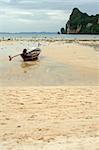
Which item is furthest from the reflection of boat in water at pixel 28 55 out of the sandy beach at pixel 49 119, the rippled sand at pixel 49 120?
the rippled sand at pixel 49 120

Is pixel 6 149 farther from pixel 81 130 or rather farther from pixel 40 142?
pixel 81 130

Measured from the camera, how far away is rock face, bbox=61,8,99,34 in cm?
17112

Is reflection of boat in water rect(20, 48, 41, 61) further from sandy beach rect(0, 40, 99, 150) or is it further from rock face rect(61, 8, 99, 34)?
rock face rect(61, 8, 99, 34)

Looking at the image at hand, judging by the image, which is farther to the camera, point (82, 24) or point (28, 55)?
point (82, 24)

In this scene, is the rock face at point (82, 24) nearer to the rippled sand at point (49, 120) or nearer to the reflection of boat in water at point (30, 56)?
the reflection of boat in water at point (30, 56)

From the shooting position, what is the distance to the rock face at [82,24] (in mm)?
171125

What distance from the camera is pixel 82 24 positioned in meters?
179

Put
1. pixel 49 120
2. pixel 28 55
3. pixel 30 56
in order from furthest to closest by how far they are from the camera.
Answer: pixel 30 56 < pixel 28 55 < pixel 49 120

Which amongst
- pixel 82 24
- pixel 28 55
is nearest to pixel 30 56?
pixel 28 55

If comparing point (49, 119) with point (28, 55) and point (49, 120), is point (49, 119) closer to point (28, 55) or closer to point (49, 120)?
point (49, 120)

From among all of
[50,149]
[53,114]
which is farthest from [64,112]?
[50,149]

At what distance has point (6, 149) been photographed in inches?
268

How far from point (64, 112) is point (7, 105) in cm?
185

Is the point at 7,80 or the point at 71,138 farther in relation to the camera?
the point at 7,80
